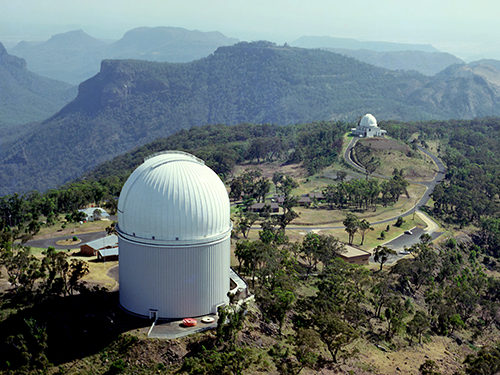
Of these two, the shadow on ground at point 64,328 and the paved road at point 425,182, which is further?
the paved road at point 425,182

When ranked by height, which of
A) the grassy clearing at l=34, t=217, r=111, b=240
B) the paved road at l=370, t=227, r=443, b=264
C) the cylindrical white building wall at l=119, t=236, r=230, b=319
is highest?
the cylindrical white building wall at l=119, t=236, r=230, b=319

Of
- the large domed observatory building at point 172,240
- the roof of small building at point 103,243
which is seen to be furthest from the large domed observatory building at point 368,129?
the large domed observatory building at point 172,240

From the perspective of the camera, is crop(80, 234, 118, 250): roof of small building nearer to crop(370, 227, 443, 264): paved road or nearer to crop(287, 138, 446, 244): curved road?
crop(287, 138, 446, 244): curved road

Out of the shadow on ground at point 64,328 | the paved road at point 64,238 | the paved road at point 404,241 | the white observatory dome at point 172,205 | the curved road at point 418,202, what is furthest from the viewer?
the curved road at point 418,202

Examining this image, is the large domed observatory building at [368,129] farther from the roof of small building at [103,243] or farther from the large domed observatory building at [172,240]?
the large domed observatory building at [172,240]

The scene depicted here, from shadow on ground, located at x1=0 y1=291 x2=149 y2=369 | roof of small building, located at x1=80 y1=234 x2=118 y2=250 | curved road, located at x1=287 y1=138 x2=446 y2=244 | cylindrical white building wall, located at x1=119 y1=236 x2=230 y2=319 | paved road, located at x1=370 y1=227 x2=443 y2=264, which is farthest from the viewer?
curved road, located at x1=287 y1=138 x2=446 y2=244

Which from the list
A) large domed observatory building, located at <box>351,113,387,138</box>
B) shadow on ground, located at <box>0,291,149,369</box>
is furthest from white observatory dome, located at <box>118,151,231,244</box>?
large domed observatory building, located at <box>351,113,387,138</box>

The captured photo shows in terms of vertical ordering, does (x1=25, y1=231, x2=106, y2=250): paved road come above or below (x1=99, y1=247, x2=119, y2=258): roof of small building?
below

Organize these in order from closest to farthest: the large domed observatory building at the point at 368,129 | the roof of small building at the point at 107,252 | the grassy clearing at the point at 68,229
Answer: the roof of small building at the point at 107,252, the grassy clearing at the point at 68,229, the large domed observatory building at the point at 368,129
